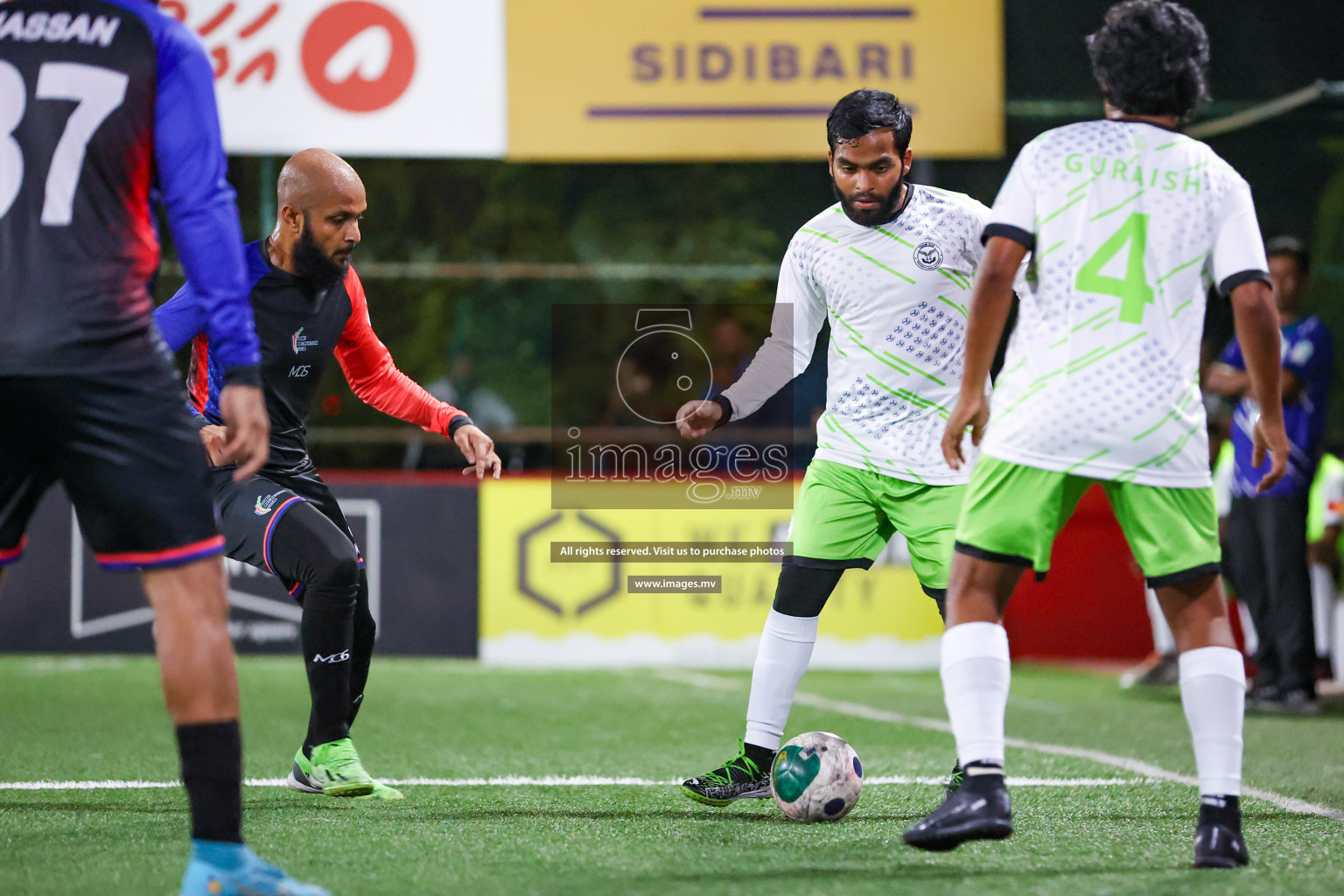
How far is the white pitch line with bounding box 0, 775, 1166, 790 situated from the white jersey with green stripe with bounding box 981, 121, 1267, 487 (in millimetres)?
1848

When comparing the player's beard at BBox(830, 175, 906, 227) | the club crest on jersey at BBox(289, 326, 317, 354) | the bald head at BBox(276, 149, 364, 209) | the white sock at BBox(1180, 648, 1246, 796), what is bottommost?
the white sock at BBox(1180, 648, 1246, 796)

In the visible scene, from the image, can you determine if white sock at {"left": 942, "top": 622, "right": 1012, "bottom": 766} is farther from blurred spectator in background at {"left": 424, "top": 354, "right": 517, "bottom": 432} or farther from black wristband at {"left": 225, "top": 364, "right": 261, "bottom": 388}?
blurred spectator in background at {"left": 424, "top": 354, "right": 517, "bottom": 432}

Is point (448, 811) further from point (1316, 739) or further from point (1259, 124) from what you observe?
point (1259, 124)

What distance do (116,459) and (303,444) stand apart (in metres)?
1.98

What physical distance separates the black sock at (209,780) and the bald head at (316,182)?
2.07 meters

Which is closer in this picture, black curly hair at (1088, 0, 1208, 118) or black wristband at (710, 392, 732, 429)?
black curly hair at (1088, 0, 1208, 118)

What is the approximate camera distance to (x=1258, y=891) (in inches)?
124

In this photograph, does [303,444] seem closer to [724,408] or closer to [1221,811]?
[724,408]

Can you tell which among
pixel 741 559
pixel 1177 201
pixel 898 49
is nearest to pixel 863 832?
pixel 1177 201

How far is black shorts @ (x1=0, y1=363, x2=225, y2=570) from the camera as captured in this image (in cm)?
283

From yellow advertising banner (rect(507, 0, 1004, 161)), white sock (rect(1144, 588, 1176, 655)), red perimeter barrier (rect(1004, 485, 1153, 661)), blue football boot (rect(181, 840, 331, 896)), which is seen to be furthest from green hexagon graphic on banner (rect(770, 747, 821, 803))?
yellow advertising banner (rect(507, 0, 1004, 161))

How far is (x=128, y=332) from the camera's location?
9.50 feet

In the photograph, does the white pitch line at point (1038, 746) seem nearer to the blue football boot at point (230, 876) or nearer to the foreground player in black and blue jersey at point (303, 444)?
the foreground player in black and blue jersey at point (303, 444)

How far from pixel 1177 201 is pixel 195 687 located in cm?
241
